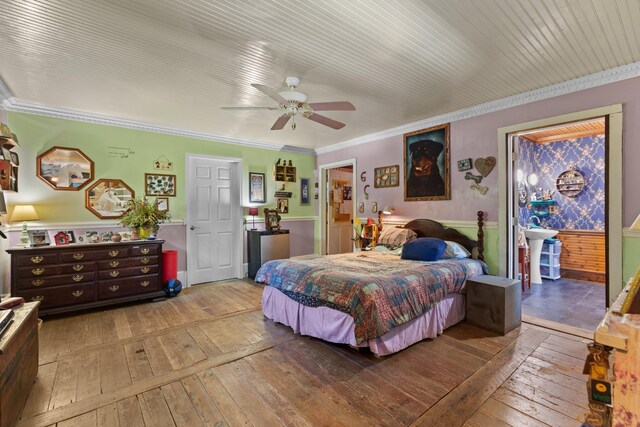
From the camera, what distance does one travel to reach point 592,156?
515cm

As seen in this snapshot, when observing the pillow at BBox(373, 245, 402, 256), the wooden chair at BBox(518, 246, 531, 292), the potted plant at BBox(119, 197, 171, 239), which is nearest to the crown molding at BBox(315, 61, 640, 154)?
the pillow at BBox(373, 245, 402, 256)

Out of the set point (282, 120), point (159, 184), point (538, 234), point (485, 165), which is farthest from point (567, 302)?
point (159, 184)

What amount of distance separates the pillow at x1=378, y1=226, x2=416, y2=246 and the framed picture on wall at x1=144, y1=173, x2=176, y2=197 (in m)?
3.47

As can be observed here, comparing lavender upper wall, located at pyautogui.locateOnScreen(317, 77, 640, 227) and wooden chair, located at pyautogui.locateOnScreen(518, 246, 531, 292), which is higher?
lavender upper wall, located at pyautogui.locateOnScreen(317, 77, 640, 227)

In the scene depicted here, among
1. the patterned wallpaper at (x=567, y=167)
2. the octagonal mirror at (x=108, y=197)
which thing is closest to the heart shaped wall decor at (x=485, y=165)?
the patterned wallpaper at (x=567, y=167)

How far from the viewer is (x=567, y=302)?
3.98m

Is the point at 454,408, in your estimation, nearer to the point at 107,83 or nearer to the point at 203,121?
the point at 107,83

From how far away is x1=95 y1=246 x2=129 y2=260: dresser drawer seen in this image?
3.86 m

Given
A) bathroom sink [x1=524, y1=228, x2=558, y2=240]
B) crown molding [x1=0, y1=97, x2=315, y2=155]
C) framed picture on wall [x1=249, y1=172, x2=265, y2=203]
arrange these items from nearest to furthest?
crown molding [x1=0, y1=97, x2=315, y2=155] → bathroom sink [x1=524, y1=228, x2=558, y2=240] → framed picture on wall [x1=249, y1=172, x2=265, y2=203]

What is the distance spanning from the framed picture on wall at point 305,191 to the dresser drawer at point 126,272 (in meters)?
3.16

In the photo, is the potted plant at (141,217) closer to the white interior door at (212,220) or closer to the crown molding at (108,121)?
the white interior door at (212,220)

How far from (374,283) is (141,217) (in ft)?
11.4

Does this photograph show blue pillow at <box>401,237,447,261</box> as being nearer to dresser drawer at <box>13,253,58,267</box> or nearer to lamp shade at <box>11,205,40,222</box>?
dresser drawer at <box>13,253,58,267</box>

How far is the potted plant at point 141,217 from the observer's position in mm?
4238
